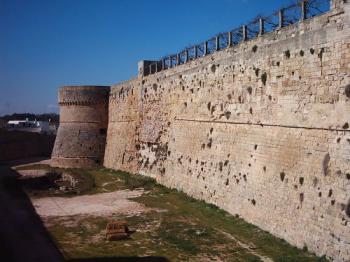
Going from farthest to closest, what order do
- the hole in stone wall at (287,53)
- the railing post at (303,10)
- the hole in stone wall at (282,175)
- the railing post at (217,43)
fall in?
the railing post at (217,43), the hole in stone wall at (287,53), the hole in stone wall at (282,175), the railing post at (303,10)

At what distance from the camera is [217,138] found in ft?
49.3

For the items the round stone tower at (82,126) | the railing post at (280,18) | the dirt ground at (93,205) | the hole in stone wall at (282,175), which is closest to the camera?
the hole in stone wall at (282,175)

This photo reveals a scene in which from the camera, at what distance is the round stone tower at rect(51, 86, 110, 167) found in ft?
90.2

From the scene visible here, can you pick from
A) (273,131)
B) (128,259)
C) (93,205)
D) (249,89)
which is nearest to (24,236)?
(128,259)

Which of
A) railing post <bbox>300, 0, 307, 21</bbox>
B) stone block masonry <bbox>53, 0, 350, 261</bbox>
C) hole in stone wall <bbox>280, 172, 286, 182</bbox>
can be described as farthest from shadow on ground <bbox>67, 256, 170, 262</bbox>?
railing post <bbox>300, 0, 307, 21</bbox>

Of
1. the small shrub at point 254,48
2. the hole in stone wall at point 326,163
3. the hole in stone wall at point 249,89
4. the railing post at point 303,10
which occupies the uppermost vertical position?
the railing post at point 303,10

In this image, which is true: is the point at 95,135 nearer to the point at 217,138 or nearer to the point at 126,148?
the point at 126,148

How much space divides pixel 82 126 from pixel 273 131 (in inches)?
727

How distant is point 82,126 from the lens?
2789 cm

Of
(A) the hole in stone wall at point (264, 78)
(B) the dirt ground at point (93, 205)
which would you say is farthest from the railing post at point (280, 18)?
(B) the dirt ground at point (93, 205)

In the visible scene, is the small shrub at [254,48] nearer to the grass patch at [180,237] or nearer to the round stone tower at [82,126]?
the grass patch at [180,237]

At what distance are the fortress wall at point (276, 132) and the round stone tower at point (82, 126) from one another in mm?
9688

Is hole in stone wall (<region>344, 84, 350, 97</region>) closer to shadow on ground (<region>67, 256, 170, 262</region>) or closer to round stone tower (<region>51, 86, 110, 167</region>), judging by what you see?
shadow on ground (<region>67, 256, 170, 262</region>)

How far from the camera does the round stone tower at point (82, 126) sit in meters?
27.5
